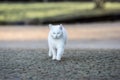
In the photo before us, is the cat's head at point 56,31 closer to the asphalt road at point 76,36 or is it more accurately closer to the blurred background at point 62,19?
the asphalt road at point 76,36

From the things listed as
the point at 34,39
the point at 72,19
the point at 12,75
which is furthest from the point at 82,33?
the point at 12,75

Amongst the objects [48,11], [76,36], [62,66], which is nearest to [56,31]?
[62,66]

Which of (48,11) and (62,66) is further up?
(48,11)

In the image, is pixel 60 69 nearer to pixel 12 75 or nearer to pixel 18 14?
pixel 12 75

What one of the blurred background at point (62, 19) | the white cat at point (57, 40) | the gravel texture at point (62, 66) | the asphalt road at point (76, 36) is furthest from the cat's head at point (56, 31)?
the blurred background at point (62, 19)

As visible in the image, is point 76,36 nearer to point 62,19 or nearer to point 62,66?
point 62,19

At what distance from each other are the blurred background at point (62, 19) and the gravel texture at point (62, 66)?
7.18 m

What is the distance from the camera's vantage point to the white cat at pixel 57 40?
10.3 meters

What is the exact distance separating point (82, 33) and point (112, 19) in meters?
7.09

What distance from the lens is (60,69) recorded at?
9.55 meters

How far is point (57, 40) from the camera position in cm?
1042

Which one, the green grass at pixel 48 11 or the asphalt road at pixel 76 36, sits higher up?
the green grass at pixel 48 11

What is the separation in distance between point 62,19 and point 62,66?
1869cm

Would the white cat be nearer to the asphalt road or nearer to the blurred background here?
the asphalt road
